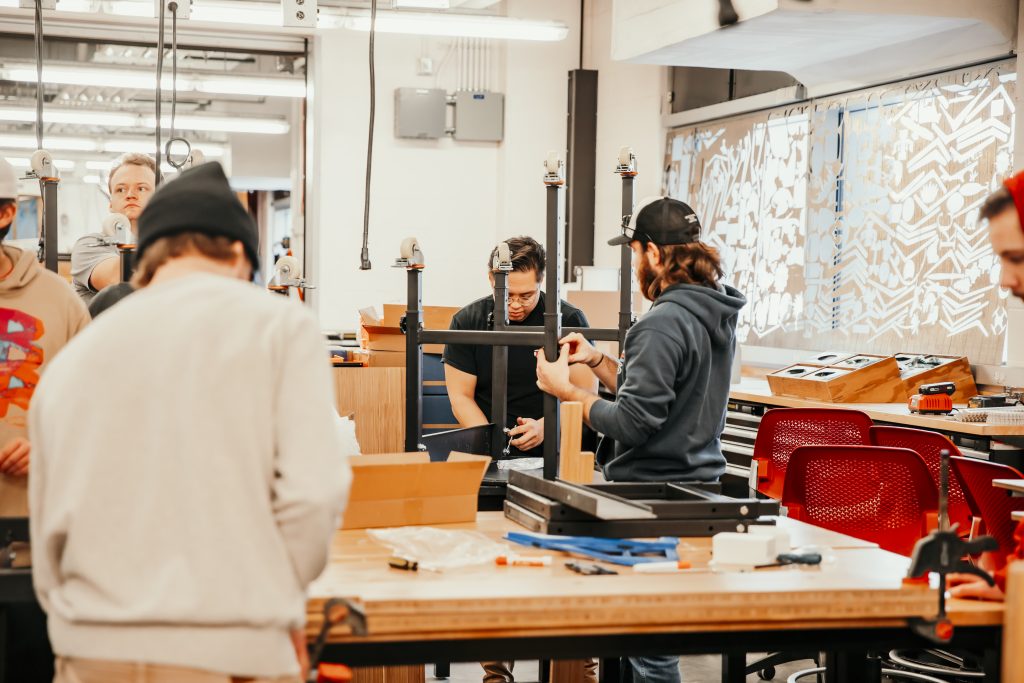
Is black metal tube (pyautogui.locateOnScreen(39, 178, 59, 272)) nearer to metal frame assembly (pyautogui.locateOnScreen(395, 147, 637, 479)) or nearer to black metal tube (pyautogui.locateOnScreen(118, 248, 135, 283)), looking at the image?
black metal tube (pyautogui.locateOnScreen(118, 248, 135, 283))

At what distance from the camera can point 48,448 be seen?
1.41m

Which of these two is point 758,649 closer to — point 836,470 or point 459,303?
point 836,470

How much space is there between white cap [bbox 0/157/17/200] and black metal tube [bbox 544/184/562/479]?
124 cm

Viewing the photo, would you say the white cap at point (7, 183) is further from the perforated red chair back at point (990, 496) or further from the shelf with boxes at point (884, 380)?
the shelf with boxes at point (884, 380)

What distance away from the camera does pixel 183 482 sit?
138cm

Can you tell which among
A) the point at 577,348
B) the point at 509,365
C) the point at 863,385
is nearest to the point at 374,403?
the point at 509,365

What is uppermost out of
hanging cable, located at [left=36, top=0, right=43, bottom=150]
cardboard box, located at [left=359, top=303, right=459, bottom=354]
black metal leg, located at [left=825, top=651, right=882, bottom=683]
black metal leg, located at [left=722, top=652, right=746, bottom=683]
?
hanging cable, located at [left=36, top=0, right=43, bottom=150]

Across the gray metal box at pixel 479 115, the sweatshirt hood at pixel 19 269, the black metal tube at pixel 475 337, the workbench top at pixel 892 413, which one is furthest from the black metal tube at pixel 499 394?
the gray metal box at pixel 479 115

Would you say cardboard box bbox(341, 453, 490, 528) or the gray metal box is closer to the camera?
cardboard box bbox(341, 453, 490, 528)

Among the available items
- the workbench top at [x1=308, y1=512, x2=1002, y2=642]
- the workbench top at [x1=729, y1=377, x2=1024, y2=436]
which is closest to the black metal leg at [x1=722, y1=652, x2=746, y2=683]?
the workbench top at [x1=308, y1=512, x2=1002, y2=642]

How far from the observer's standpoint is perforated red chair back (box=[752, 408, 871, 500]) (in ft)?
13.2


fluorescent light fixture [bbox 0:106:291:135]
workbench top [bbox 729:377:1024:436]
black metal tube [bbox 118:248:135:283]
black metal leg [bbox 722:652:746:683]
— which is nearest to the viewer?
black metal leg [bbox 722:652:746:683]

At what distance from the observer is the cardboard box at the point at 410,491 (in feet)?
7.34

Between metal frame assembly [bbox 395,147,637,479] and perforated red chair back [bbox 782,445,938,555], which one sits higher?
metal frame assembly [bbox 395,147,637,479]
